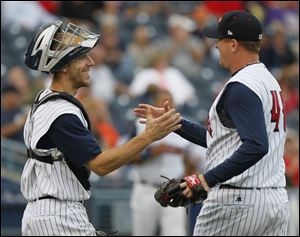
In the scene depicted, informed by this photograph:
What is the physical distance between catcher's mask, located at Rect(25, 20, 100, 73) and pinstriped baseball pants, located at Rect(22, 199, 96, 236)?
77cm

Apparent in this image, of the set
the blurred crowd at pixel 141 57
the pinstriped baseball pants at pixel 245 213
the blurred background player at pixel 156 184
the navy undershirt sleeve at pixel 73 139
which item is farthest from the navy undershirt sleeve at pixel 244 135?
the blurred crowd at pixel 141 57

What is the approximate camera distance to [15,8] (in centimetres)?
1263

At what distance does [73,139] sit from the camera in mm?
4824

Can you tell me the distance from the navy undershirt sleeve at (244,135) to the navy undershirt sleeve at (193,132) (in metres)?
0.74

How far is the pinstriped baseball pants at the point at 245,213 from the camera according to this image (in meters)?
5.07

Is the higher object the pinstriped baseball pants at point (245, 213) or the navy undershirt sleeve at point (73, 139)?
the navy undershirt sleeve at point (73, 139)

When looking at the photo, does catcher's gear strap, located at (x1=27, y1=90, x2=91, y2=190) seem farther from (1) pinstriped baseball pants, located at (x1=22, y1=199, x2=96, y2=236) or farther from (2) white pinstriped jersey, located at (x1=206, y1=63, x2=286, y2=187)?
(2) white pinstriped jersey, located at (x1=206, y1=63, x2=286, y2=187)

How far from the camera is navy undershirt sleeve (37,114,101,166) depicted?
4.83 metres

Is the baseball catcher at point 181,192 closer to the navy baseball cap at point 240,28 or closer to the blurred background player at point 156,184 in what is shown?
the navy baseball cap at point 240,28

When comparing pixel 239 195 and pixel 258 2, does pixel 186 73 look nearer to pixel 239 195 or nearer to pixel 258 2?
pixel 258 2

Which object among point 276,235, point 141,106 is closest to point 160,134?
point 141,106

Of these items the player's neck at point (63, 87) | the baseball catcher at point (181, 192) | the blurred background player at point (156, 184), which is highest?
the player's neck at point (63, 87)

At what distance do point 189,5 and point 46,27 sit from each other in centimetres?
916

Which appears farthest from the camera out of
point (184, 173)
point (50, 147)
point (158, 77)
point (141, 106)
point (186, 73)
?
point (186, 73)
